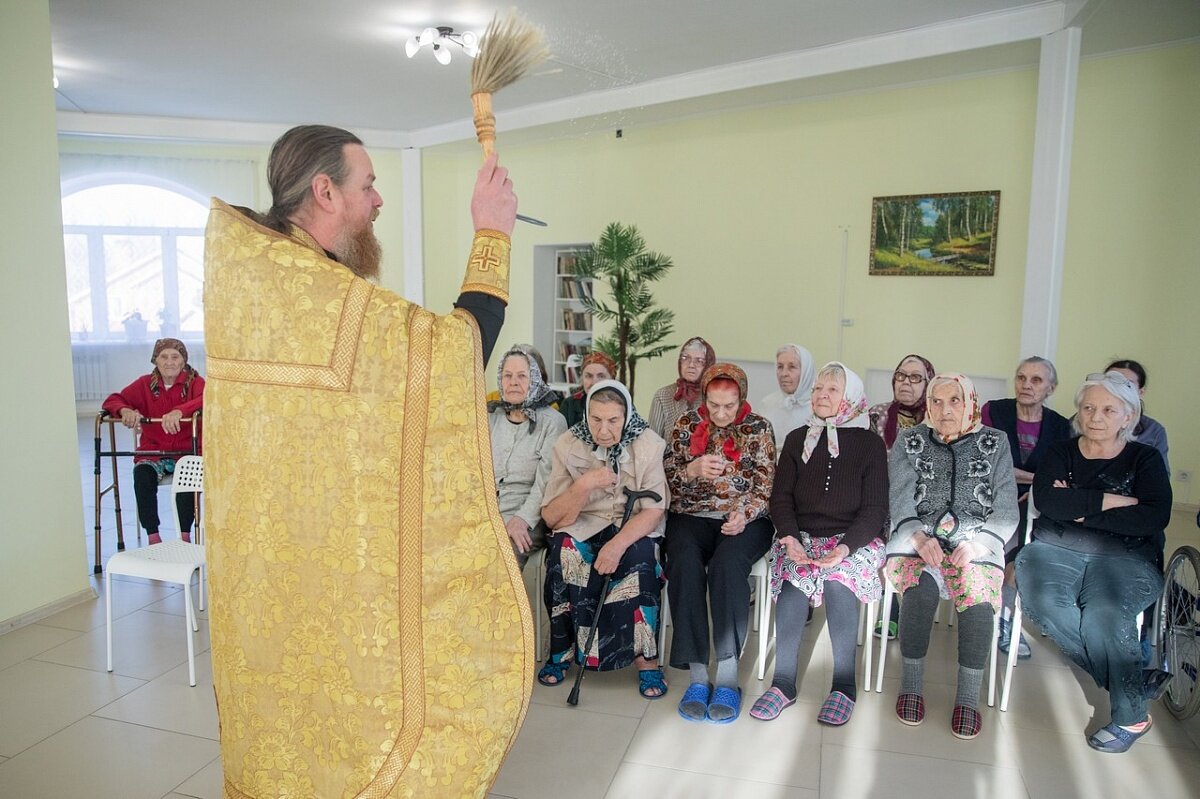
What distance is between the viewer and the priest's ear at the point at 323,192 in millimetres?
1394

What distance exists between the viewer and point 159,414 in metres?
4.43

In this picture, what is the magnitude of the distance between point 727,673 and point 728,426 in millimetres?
960

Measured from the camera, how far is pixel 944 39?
200 inches

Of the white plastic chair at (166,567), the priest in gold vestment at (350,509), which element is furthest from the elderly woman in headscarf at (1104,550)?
the white plastic chair at (166,567)

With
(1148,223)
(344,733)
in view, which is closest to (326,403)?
(344,733)

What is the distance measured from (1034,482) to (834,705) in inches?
43.6

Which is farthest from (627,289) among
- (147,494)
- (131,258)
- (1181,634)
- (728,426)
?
(131,258)

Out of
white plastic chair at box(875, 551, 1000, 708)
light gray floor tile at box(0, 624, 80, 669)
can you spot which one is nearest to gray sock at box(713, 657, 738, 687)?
white plastic chair at box(875, 551, 1000, 708)

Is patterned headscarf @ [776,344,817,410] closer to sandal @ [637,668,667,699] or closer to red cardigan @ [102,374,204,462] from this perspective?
sandal @ [637,668,667,699]

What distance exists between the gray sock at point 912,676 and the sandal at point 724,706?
0.58 m

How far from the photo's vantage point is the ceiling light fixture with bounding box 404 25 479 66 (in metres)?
5.31

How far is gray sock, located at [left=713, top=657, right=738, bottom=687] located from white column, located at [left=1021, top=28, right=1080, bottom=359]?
11.0 feet

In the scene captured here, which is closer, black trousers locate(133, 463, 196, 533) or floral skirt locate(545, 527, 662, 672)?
floral skirt locate(545, 527, 662, 672)

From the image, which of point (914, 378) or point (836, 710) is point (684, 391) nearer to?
point (914, 378)
